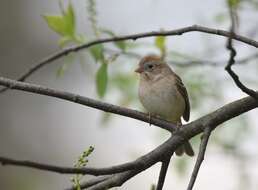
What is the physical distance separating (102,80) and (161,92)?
4.39 ft

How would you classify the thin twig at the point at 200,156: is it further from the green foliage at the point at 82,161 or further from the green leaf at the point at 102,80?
the green leaf at the point at 102,80

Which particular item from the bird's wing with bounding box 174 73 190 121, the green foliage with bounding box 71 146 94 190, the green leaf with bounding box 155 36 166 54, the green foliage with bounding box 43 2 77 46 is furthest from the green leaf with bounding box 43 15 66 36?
the bird's wing with bounding box 174 73 190 121

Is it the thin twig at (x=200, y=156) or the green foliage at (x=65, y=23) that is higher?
the green foliage at (x=65, y=23)

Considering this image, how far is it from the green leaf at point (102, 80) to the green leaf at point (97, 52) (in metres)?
0.03

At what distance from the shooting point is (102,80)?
2357 mm

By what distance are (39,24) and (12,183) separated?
2762 mm

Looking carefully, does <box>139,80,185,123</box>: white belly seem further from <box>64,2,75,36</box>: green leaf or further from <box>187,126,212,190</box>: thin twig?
<box>187,126,212,190</box>: thin twig

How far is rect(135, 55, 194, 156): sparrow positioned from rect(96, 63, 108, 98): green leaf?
1.05 meters

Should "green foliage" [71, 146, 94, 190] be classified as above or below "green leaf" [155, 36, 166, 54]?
above

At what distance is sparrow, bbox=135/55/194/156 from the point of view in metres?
3.53

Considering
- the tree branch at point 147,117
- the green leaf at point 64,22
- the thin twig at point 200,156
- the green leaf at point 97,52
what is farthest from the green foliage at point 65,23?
the thin twig at point 200,156

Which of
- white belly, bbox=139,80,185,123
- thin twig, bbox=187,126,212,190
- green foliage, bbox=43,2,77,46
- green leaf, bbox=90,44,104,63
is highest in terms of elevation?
green foliage, bbox=43,2,77,46

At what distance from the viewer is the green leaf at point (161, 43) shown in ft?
8.75

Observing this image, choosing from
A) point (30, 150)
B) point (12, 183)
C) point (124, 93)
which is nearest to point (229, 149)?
point (124, 93)
